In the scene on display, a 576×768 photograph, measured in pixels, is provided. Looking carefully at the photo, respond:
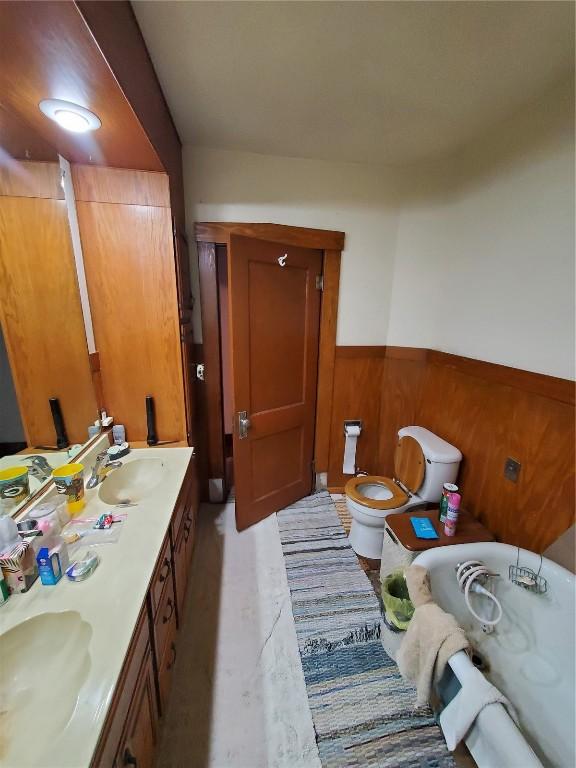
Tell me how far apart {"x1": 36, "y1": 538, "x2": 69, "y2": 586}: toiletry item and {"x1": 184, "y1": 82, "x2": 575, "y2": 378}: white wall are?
1.57 metres

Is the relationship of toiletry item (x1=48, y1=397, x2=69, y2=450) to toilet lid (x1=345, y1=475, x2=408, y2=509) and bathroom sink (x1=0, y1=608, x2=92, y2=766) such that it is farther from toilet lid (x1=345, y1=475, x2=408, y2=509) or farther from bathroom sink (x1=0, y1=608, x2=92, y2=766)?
toilet lid (x1=345, y1=475, x2=408, y2=509)

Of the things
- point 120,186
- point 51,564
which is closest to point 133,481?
point 51,564

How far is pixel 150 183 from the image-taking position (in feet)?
4.61

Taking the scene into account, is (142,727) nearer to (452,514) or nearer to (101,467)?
(101,467)

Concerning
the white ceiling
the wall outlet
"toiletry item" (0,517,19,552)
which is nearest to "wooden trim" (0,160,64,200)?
the white ceiling

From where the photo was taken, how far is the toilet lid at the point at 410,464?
5.82ft

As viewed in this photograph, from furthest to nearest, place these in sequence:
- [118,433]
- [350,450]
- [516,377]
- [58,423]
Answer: [350,450] → [118,433] → [516,377] → [58,423]

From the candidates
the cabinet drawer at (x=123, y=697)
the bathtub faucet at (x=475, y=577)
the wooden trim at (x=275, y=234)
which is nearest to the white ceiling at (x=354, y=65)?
the wooden trim at (x=275, y=234)

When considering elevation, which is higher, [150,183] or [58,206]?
[150,183]

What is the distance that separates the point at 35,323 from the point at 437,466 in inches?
83.4

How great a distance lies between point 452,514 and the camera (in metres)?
1.44

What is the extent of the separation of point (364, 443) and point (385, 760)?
1.69 m

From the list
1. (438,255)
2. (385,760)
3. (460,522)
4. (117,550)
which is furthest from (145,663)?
(438,255)

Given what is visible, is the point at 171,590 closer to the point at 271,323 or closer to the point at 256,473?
the point at 256,473
